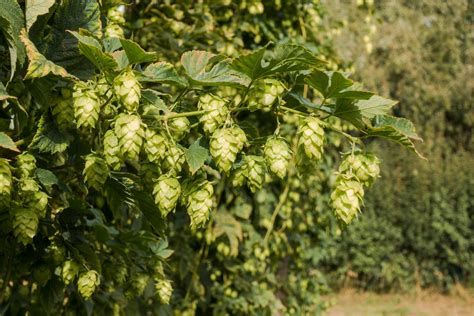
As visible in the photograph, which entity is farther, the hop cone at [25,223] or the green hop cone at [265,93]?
the hop cone at [25,223]

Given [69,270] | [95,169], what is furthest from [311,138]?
[69,270]

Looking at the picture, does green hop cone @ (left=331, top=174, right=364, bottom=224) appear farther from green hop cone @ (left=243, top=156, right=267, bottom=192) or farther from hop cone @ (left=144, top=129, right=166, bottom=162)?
hop cone @ (left=144, top=129, right=166, bottom=162)

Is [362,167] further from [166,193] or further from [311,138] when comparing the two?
[166,193]

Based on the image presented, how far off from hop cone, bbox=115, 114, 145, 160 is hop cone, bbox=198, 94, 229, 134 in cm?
14

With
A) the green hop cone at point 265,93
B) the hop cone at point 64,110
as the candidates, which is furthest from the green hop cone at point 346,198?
the hop cone at point 64,110

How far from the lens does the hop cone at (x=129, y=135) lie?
1118mm

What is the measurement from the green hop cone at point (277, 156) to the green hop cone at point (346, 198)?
10 centimetres

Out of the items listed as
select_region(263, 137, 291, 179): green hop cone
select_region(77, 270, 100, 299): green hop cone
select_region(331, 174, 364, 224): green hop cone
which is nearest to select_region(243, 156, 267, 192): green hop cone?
select_region(263, 137, 291, 179): green hop cone

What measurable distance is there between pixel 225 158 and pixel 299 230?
278cm

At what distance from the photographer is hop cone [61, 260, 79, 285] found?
1.54 m

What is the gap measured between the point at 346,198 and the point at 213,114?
11.0 inches

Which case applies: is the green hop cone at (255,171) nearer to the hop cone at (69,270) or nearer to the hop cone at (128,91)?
the hop cone at (128,91)

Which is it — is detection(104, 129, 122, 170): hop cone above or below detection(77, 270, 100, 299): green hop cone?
above

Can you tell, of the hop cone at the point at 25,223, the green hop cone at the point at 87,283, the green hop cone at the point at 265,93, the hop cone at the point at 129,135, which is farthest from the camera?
the green hop cone at the point at 87,283
